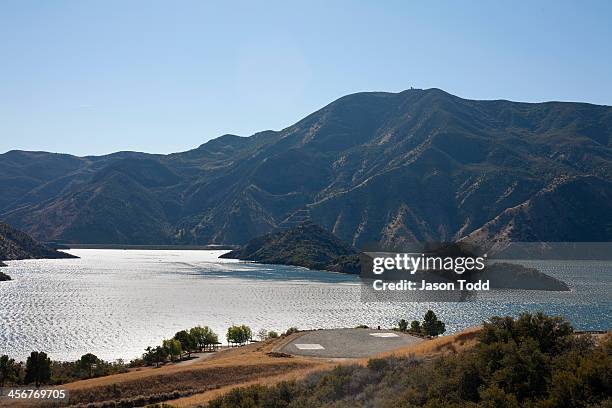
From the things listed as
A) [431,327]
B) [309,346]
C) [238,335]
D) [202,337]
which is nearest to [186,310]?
[238,335]

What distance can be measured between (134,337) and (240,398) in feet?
243

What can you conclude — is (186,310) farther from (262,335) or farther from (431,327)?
(431,327)

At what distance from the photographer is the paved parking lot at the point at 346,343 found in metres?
56.2

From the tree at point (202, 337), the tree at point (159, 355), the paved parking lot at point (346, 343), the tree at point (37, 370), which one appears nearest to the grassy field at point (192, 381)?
the paved parking lot at point (346, 343)

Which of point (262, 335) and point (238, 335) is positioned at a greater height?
point (238, 335)

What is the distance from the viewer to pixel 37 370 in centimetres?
5219

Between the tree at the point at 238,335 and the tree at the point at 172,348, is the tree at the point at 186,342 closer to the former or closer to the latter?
the tree at the point at 172,348

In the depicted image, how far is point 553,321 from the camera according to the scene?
2684 cm

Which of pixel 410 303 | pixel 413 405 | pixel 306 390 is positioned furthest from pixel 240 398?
pixel 410 303

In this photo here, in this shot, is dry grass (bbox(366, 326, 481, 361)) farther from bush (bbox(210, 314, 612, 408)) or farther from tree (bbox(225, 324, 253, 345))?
tree (bbox(225, 324, 253, 345))

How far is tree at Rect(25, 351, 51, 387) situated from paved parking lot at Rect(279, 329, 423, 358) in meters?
21.2

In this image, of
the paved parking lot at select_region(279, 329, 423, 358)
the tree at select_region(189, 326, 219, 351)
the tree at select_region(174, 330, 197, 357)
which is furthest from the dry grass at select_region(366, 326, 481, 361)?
the tree at select_region(189, 326, 219, 351)

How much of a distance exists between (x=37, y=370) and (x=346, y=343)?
94.4ft

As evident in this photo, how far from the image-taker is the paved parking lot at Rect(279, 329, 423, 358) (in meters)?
56.2
